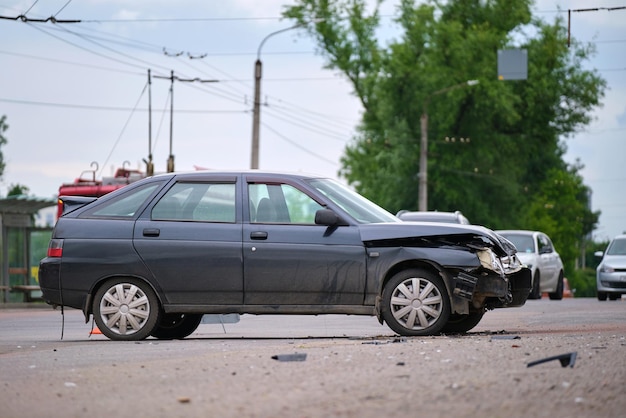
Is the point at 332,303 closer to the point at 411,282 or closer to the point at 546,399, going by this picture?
the point at 411,282

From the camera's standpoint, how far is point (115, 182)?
117 ft

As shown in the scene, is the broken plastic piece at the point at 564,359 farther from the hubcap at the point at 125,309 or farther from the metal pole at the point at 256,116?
the metal pole at the point at 256,116

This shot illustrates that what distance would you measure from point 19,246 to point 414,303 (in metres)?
22.6

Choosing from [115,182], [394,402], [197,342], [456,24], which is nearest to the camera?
[394,402]

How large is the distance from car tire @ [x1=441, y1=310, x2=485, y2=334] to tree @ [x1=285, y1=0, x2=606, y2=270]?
46.8 metres

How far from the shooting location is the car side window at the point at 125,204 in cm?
1432

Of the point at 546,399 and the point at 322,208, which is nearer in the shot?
the point at 546,399

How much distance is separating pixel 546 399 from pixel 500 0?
58.1 metres

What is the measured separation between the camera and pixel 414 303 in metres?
13.7

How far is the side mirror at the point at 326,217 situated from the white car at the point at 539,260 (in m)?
18.7

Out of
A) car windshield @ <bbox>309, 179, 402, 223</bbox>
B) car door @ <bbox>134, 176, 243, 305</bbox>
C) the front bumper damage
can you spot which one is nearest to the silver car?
the front bumper damage

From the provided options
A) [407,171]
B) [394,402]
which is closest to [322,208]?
[394,402]

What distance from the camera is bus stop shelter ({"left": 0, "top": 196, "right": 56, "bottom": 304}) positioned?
33.7 meters

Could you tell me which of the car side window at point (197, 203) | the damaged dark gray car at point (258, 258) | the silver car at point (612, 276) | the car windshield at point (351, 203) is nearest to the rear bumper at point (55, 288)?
the damaged dark gray car at point (258, 258)
